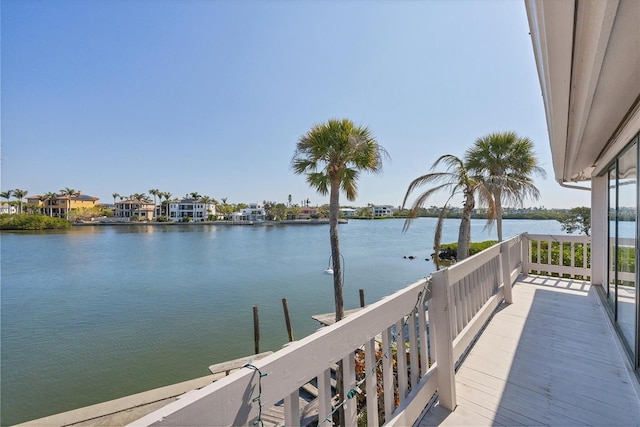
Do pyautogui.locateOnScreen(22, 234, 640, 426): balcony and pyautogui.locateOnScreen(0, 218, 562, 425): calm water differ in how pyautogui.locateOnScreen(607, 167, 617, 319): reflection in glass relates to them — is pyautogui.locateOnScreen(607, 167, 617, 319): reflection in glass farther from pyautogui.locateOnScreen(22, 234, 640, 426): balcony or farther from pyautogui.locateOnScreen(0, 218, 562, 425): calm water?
pyautogui.locateOnScreen(0, 218, 562, 425): calm water

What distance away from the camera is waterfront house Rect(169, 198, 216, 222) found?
217 ft

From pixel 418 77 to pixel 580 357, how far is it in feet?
22.7

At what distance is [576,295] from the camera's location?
14.3ft

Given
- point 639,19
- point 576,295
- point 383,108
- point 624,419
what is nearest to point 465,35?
point 639,19

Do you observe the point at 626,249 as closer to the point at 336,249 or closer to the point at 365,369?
the point at 365,369

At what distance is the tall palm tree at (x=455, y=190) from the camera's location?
6.38 m

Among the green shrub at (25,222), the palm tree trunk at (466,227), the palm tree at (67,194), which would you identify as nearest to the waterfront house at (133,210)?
the palm tree at (67,194)

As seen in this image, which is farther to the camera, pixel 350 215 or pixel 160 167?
pixel 350 215

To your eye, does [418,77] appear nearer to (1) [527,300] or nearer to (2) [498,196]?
(2) [498,196]

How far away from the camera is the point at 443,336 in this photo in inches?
73.3

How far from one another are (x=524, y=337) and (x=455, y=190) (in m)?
4.34

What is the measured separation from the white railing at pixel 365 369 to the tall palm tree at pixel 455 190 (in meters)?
3.80

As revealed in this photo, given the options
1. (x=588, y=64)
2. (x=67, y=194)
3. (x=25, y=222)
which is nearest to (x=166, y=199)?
(x=67, y=194)

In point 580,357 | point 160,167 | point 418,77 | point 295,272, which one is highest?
point 160,167
